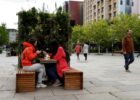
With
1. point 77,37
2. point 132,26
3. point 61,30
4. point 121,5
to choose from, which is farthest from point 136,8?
point 61,30

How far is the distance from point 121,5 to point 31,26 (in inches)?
3336

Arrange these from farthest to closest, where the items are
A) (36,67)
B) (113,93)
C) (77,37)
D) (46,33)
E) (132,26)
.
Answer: (77,37) → (132,26) → (46,33) → (36,67) → (113,93)

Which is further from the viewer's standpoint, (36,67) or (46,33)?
(46,33)

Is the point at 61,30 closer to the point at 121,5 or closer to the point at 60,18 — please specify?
the point at 60,18

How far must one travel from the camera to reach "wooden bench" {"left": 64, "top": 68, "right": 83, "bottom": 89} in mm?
9414

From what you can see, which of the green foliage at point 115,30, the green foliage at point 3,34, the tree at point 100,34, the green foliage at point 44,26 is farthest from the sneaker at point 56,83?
the green foliage at point 3,34

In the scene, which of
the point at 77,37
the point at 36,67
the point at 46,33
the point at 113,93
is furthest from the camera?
the point at 77,37

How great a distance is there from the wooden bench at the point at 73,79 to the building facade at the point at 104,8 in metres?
83.6

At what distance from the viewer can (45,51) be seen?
11062 millimetres

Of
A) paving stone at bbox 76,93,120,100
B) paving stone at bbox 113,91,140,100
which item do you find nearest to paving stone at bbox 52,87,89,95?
paving stone at bbox 76,93,120,100

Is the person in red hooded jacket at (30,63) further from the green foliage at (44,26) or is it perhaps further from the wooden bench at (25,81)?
the green foliage at (44,26)

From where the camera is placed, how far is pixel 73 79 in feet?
31.0

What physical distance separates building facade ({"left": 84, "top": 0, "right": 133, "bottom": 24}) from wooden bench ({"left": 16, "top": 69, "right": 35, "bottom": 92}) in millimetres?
84082

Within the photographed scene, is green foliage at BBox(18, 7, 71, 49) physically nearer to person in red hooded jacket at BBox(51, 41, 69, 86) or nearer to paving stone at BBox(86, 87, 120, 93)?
person in red hooded jacket at BBox(51, 41, 69, 86)
